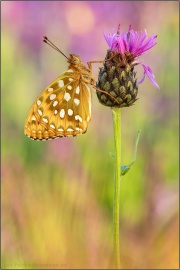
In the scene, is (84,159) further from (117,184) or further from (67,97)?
(117,184)

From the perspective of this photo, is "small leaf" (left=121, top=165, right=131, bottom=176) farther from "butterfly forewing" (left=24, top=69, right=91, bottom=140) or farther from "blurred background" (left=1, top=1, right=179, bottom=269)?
"blurred background" (left=1, top=1, right=179, bottom=269)

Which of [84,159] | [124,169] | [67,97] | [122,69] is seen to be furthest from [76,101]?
[84,159]

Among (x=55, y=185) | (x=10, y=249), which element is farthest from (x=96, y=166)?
(x=10, y=249)

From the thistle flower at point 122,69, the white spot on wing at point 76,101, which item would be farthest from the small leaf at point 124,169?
the white spot on wing at point 76,101

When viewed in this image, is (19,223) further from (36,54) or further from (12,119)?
(36,54)

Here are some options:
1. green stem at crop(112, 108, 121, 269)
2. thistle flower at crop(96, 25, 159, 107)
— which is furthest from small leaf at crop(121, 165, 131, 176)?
thistle flower at crop(96, 25, 159, 107)

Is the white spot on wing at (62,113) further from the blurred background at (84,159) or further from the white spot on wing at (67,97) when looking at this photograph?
the blurred background at (84,159)
